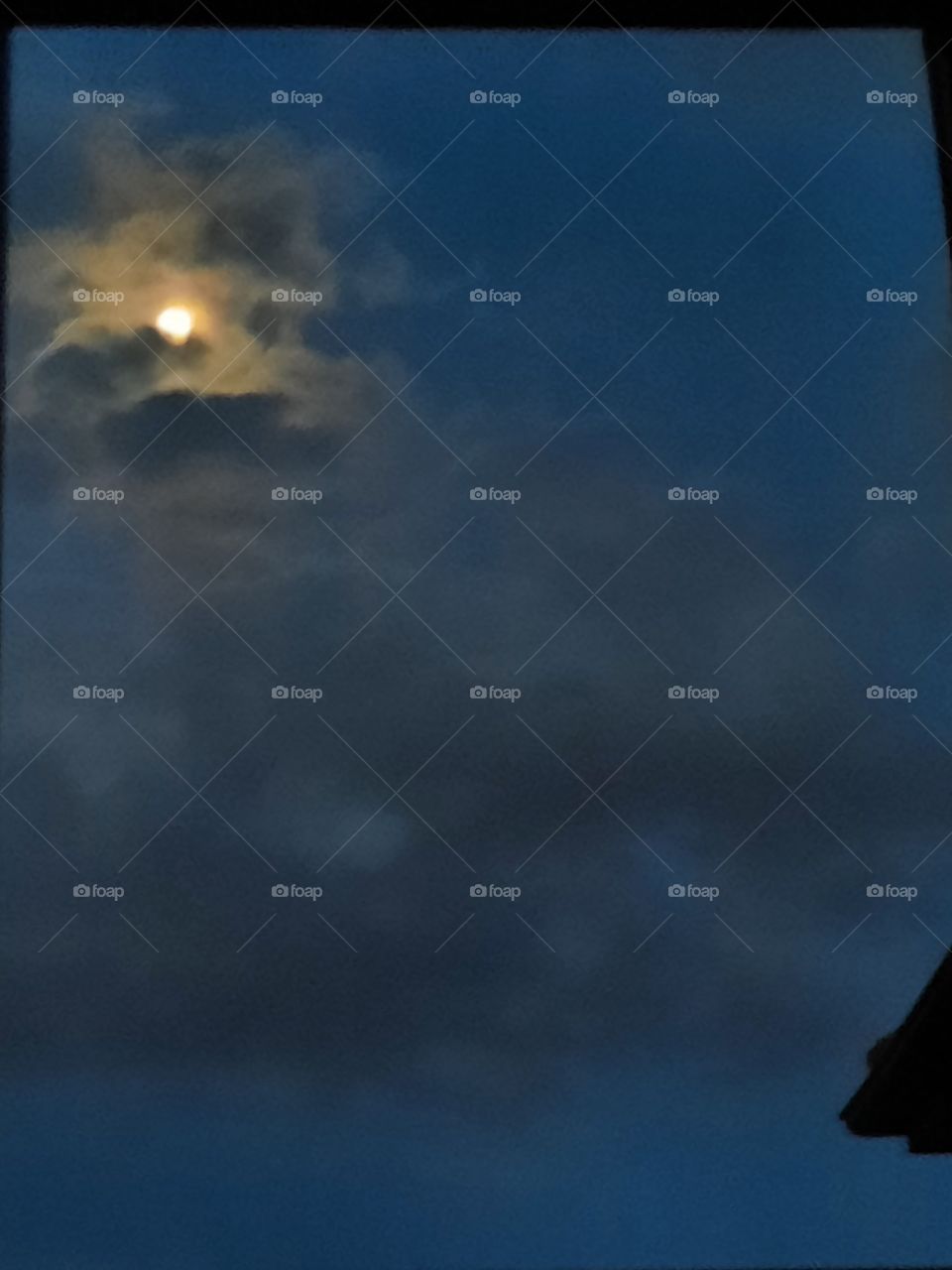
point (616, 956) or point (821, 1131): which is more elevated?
point (616, 956)

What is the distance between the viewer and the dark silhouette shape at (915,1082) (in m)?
2.77

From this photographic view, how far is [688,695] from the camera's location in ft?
9.43

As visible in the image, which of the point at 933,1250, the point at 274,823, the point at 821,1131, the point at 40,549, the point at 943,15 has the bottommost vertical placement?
the point at 933,1250

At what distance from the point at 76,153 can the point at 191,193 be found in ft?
0.81

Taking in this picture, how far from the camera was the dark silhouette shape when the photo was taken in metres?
2.77

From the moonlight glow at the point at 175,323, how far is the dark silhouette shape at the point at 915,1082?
6.36 ft

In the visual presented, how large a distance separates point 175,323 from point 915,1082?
208 centimetres

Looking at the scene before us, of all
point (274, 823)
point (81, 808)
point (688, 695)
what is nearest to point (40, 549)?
point (81, 808)

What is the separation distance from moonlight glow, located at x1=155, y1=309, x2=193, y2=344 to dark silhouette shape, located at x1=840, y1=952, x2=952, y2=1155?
6.36 feet

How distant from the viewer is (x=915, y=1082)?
110 inches

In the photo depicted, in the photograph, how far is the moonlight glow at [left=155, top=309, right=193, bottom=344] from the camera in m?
2.93

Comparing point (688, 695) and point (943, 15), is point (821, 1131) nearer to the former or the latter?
point (688, 695)

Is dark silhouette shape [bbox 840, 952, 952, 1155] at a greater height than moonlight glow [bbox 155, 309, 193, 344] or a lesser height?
lesser

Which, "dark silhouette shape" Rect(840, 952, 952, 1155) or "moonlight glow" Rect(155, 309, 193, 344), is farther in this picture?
"moonlight glow" Rect(155, 309, 193, 344)
